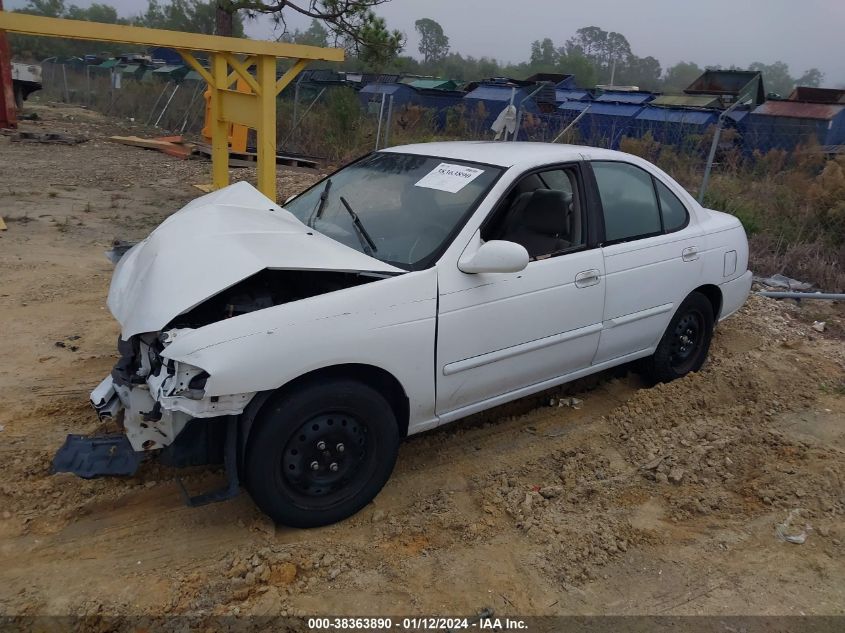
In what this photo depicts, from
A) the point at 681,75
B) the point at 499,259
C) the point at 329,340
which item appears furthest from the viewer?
the point at 681,75

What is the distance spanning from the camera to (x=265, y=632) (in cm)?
262

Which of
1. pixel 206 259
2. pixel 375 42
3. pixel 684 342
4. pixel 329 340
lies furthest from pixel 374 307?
pixel 375 42

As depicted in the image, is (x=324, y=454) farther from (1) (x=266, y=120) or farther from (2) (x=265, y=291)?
(1) (x=266, y=120)

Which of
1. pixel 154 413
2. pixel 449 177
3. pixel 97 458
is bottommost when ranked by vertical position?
pixel 97 458

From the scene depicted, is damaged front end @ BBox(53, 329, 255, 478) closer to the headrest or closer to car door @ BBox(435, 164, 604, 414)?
car door @ BBox(435, 164, 604, 414)

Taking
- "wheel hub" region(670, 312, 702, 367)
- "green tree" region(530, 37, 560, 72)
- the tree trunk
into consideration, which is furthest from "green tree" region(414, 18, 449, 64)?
"wheel hub" region(670, 312, 702, 367)

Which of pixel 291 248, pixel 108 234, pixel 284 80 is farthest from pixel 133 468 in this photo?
pixel 108 234

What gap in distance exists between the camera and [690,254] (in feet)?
15.3

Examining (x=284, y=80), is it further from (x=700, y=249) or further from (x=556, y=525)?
(x=556, y=525)

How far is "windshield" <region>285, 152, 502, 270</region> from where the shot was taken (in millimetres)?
3607

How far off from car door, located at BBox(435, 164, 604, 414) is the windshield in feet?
0.60

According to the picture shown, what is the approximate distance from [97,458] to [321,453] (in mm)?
1034

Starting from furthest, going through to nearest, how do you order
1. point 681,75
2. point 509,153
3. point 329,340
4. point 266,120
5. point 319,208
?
point 681,75
point 266,120
point 319,208
point 509,153
point 329,340

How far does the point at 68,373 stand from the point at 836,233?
833 cm
